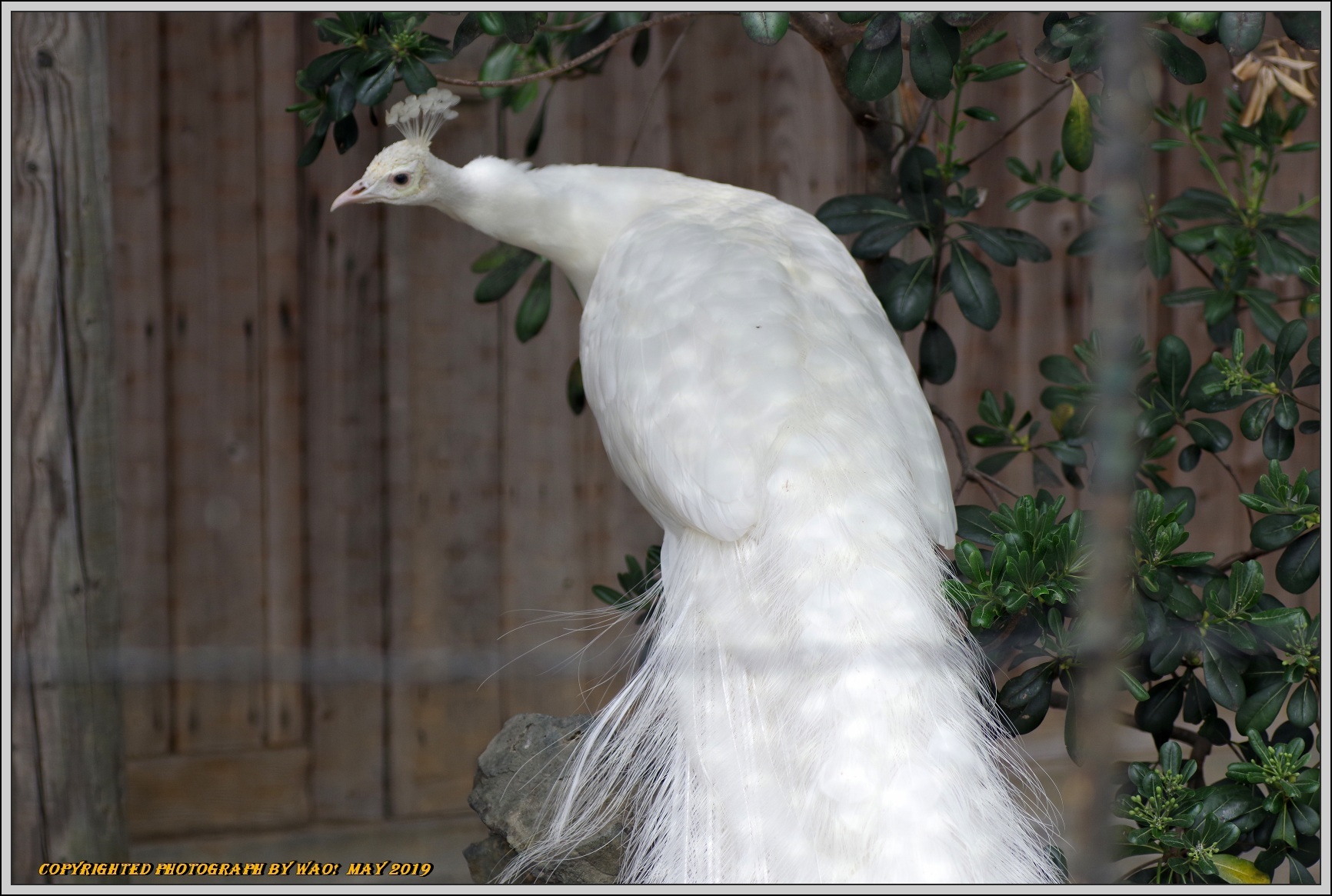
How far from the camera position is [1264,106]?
1960mm

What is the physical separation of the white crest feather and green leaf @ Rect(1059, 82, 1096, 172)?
95cm

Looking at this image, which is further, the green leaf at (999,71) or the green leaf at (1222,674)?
the green leaf at (999,71)

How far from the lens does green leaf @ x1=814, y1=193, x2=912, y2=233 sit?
6.09 feet

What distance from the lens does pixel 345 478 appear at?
2439mm

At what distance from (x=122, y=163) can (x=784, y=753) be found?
1756 mm

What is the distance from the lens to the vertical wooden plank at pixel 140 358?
7.42ft

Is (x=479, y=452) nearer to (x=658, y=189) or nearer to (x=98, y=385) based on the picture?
(x=658, y=189)

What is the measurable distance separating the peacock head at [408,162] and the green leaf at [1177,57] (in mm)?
1053

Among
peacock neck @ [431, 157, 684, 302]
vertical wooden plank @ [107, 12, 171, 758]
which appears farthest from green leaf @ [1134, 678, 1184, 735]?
vertical wooden plank @ [107, 12, 171, 758]

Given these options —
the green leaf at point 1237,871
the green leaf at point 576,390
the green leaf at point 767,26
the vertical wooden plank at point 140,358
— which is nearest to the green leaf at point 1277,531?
the green leaf at point 1237,871

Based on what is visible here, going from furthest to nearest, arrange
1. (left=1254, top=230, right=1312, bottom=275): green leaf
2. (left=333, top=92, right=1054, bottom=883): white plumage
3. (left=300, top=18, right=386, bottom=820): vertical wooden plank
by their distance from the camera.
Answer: (left=300, top=18, right=386, bottom=820): vertical wooden plank, (left=1254, top=230, right=1312, bottom=275): green leaf, (left=333, top=92, right=1054, bottom=883): white plumage

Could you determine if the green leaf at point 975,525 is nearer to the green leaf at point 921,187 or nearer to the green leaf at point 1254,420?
the green leaf at point 1254,420

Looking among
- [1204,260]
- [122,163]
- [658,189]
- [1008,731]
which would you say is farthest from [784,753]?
[1204,260]

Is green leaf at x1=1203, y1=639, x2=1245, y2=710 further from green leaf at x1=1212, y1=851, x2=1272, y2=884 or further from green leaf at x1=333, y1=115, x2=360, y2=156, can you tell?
green leaf at x1=333, y1=115, x2=360, y2=156
